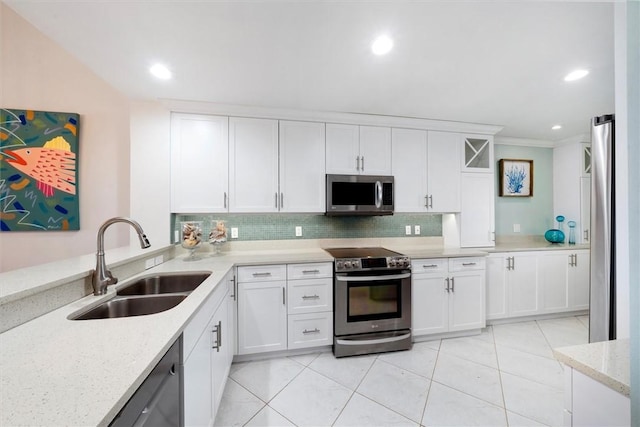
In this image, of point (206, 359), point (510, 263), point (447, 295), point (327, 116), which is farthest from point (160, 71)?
point (510, 263)

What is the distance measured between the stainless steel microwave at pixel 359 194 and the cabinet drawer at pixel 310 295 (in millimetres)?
763

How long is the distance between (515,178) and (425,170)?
1.70 meters

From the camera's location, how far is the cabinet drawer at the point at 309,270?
7.36ft

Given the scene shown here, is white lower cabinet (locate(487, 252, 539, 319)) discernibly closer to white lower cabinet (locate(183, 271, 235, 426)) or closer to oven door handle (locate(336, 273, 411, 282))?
oven door handle (locate(336, 273, 411, 282))

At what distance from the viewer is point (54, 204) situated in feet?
7.97

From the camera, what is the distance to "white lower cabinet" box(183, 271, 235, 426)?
41.6 inches

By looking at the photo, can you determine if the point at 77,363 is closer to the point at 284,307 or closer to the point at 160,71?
the point at 284,307

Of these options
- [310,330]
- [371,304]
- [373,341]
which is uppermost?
[371,304]

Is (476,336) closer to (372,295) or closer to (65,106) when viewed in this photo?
(372,295)

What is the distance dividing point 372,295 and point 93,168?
→ 10.4 ft

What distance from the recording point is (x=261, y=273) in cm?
219

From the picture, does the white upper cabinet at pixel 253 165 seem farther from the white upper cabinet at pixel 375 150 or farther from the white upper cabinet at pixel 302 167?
the white upper cabinet at pixel 375 150

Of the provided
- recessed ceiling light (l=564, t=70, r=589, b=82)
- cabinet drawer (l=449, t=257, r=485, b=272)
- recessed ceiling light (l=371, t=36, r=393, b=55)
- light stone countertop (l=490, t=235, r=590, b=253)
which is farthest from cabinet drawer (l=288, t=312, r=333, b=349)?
recessed ceiling light (l=564, t=70, r=589, b=82)

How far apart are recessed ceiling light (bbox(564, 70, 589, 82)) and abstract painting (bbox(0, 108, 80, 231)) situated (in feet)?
14.8
